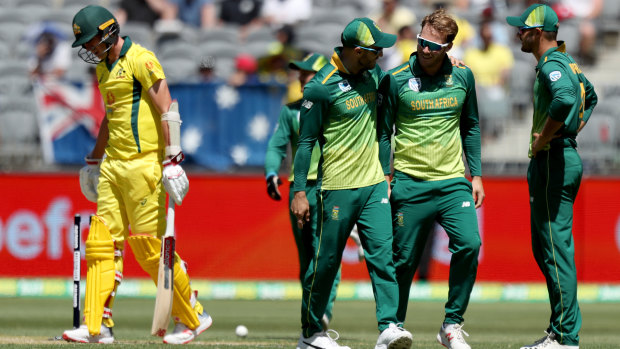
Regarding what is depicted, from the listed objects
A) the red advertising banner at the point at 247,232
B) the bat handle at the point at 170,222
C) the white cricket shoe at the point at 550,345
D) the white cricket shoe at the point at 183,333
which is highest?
the bat handle at the point at 170,222

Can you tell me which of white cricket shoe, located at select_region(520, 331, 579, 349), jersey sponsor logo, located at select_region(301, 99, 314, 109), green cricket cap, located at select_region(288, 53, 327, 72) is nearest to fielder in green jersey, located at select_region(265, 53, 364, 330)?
green cricket cap, located at select_region(288, 53, 327, 72)

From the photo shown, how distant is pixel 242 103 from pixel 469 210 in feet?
25.8

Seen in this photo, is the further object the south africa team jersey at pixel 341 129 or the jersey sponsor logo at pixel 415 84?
the jersey sponsor logo at pixel 415 84

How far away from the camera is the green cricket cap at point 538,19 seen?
26.7 feet

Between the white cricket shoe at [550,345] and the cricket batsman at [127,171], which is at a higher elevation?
the cricket batsman at [127,171]

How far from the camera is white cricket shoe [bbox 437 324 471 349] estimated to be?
7.90 meters

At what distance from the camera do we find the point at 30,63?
18188 mm

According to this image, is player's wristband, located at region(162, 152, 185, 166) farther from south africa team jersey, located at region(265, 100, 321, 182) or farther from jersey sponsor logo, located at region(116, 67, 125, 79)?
south africa team jersey, located at region(265, 100, 321, 182)

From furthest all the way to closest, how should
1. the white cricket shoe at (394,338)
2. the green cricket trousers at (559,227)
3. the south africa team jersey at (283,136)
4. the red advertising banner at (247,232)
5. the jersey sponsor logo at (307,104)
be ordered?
the red advertising banner at (247,232)
the south africa team jersey at (283,136)
the green cricket trousers at (559,227)
the jersey sponsor logo at (307,104)
the white cricket shoe at (394,338)

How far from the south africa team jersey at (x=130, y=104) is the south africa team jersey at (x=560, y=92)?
9.69 ft

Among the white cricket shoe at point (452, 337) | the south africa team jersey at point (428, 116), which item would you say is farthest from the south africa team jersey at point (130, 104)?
the white cricket shoe at point (452, 337)

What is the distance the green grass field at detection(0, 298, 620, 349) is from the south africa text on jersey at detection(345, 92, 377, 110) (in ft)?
6.41

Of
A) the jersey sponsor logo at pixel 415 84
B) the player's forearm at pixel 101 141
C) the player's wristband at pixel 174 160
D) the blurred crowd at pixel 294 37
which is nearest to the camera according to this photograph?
the jersey sponsor logo at pixel 415 84

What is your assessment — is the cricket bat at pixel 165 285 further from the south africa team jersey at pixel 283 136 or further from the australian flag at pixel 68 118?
the australian flag at pixel 68 118
